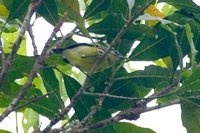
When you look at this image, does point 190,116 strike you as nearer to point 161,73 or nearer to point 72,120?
point 161,73

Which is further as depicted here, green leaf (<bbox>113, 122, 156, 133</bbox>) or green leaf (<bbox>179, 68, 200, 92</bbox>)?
green leaf (<bbox>113, 122, 156, 133</bbox>)

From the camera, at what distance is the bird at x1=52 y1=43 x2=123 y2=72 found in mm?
1257

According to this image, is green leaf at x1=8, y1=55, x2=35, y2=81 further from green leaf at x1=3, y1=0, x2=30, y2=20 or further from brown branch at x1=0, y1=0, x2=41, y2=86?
brown branch at x1=0, y1=0, x2=41, y2=86

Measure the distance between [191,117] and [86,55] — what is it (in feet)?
1.01

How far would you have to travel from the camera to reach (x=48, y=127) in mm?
1175

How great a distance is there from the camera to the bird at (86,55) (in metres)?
1.26

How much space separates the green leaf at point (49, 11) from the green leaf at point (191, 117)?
1.23 ft

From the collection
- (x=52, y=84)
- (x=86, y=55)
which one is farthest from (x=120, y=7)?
(x=52, y=84)

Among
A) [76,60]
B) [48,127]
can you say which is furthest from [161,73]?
[48,127]

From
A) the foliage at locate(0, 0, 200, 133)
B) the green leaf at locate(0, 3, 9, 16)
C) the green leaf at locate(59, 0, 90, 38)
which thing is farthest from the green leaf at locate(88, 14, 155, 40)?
the green leaf at locate(0, 3, 9, 16)

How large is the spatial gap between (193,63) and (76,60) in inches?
10.4

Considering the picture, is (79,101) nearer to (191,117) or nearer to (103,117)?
(103,117)

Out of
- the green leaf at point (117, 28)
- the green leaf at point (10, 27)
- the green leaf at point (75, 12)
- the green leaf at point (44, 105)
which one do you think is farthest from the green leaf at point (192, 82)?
the green leaf at point (10, 27)

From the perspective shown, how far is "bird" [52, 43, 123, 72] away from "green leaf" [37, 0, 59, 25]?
0.32 feet
